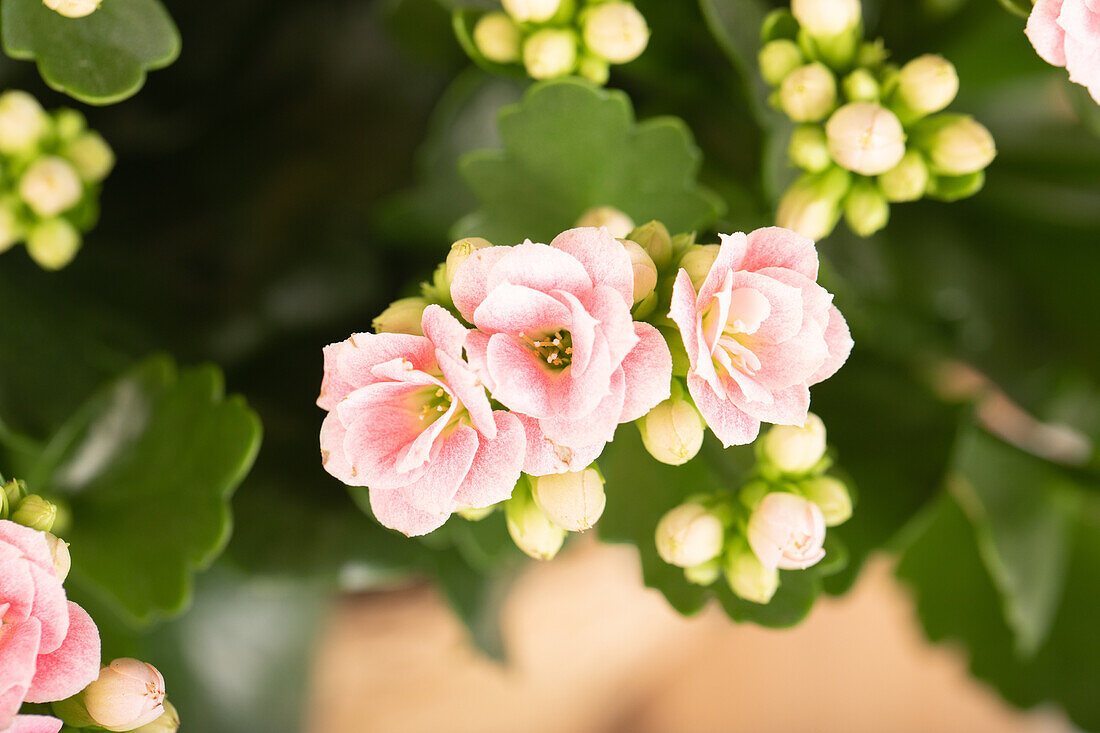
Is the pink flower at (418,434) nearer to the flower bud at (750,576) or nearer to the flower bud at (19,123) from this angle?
the flower bud at (750,576)

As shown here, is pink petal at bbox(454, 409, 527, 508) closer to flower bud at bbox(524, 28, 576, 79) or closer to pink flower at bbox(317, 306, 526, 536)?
pink flower at bbox(317, 306, 526, 536)

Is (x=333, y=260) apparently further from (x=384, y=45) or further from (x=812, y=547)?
(x=812, y=547)

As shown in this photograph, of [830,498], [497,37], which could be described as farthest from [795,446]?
[497,37]

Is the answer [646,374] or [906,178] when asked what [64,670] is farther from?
[906,178]

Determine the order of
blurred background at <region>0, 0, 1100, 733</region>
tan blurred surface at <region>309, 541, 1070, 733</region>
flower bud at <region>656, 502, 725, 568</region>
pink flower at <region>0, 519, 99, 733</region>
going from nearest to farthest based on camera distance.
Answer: pink flower at <region>0, 519, 99, 733</region> → flower bud at <region>656, 502, 725, 568</region> → blurred background at <region>0, 0, 1100, 733</region> → tan blurred surface at <region>309, 541, 1070, 733</region>

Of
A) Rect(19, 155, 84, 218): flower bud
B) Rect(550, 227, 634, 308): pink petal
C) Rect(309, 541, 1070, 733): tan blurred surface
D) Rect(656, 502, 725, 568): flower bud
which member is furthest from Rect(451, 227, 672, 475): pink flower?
Rect(309, 541, 1070, 733): tan blurred surface

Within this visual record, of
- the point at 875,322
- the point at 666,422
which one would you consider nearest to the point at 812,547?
the point at 666,422
